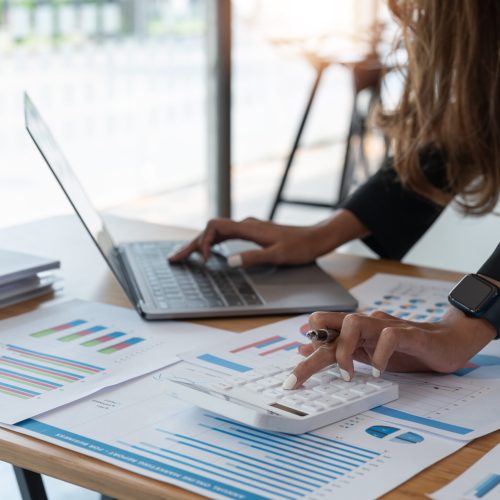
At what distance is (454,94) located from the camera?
1425 mm

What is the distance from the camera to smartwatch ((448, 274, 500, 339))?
3.31 feet

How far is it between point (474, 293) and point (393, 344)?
176 mm

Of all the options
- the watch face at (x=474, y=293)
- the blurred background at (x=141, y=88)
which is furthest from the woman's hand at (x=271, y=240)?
the blurred background at (x=141, y=88)

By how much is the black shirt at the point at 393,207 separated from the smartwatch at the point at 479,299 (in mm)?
447

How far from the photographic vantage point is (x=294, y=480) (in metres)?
0.73

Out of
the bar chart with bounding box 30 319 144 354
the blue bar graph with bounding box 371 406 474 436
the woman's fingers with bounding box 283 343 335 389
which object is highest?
the woman's fingers with bounding box 283 343 335 389

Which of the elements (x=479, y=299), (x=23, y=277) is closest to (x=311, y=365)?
(x=479, y=299)

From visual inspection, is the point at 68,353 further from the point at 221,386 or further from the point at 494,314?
the point at 494,314

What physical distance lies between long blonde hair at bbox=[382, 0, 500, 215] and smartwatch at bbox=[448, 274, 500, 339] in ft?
1.45

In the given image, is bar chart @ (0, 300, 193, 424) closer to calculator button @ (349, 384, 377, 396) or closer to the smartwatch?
calculator button @ (349, 384, 377, 396)

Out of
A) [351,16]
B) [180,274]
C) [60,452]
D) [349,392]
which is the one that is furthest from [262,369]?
[351,16]

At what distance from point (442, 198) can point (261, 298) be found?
0.41 m

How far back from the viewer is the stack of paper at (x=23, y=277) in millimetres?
1235

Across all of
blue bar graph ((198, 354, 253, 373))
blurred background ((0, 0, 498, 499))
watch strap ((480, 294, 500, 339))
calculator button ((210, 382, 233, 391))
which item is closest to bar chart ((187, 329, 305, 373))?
blue bar graph ((198, 354, 253, 373))
